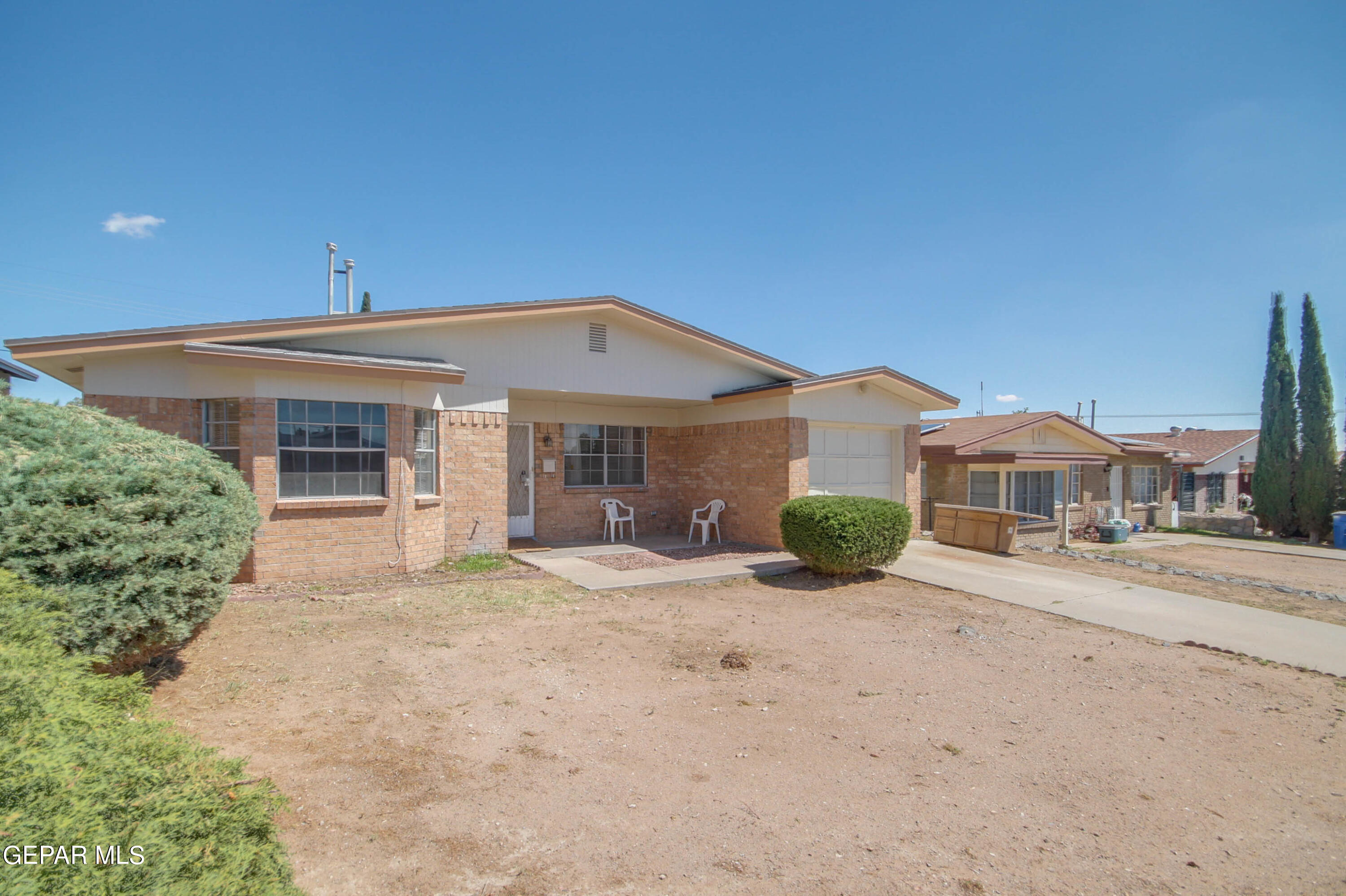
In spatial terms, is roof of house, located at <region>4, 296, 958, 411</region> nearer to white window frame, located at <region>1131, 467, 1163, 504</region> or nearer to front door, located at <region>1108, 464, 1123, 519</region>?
front door, located at <region>1108, 464, 1123, 519</region>

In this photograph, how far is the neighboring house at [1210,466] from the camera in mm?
25734

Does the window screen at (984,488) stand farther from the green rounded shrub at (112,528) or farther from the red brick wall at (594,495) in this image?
the green rounded shrub at (112,528)

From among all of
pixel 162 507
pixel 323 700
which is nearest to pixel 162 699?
pixel 323 700

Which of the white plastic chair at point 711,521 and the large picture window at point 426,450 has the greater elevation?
the large picture window at point 426,450

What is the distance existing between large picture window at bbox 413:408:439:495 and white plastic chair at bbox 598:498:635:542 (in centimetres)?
428

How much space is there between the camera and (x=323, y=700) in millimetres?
5090

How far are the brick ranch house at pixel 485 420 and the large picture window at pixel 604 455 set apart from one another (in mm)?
36

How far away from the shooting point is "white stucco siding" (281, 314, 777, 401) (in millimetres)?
10703

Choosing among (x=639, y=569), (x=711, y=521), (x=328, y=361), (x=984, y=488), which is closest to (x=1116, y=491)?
(x=984, y=488)

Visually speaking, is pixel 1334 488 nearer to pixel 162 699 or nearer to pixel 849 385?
pixel 849 385

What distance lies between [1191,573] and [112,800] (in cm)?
1493

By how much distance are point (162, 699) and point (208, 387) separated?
554 centimetres

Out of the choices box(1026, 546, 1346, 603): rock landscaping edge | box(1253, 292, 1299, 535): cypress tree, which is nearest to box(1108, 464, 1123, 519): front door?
box(1253, 292, 1299, 535): cypress tree

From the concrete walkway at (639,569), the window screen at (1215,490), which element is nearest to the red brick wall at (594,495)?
the concrete walkway at (639,569)
